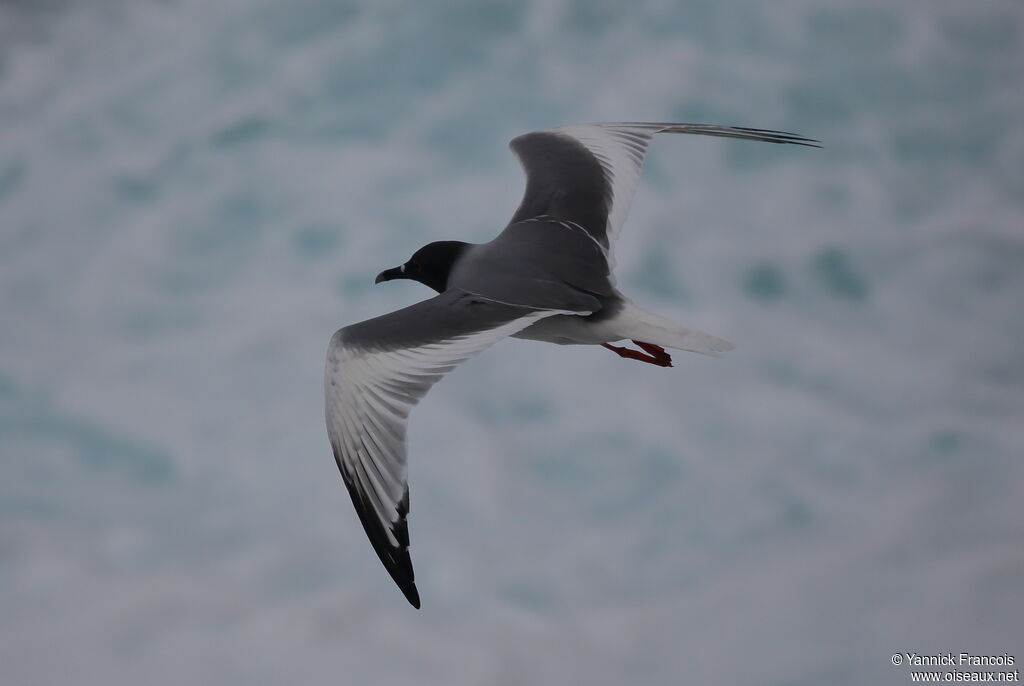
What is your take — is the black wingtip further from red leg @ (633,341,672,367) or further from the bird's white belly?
red leg @ (633,341,672,367)

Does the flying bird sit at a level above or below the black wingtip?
above

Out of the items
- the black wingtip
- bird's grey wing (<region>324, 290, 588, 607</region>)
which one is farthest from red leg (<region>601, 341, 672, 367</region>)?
the black wingtip

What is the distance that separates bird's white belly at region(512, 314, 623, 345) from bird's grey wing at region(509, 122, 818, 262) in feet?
2.09

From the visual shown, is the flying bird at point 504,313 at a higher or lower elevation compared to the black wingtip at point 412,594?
higher

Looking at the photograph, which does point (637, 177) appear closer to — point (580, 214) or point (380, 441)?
point (580, 214)

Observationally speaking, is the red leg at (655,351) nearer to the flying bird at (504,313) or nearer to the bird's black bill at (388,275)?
the flying bird at (504,313)

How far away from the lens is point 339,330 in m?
5.12

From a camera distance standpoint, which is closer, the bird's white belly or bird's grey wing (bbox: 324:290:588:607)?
bird's grey wing (bbox: 324:290:588:607)

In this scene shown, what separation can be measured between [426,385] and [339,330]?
591mm

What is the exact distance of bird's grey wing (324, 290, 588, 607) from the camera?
466 centimetres

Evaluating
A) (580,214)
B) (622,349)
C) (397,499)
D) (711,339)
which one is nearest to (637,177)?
(580,214)

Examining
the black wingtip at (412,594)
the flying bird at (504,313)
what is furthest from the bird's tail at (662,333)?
the black wingtip at (412,594)

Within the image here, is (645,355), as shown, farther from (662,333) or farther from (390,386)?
(390,386)

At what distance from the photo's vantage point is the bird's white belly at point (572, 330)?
541cm
